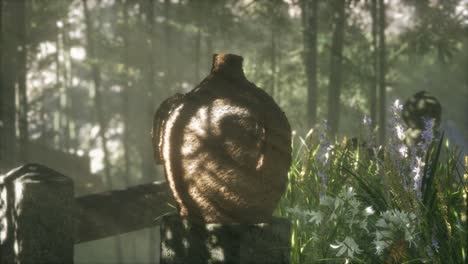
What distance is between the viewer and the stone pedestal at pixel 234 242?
391 centimetres

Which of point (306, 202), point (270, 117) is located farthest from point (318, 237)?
point (270, 117)

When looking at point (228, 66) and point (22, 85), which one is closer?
point (228, 66)

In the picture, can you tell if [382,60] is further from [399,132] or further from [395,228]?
[395,228]

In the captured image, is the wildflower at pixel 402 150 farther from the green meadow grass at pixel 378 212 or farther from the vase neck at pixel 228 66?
the vase neck at pixel 228 66

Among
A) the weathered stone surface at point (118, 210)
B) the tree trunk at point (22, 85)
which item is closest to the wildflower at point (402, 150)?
the weathered stone surface at point (118, 210)

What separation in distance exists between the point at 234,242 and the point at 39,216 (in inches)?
73.1

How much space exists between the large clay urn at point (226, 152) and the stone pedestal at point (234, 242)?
0.08 metres

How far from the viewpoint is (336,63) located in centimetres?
1623

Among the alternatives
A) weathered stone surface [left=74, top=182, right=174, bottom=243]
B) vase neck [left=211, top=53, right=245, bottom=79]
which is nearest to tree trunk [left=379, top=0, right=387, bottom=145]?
weathered stone surface [left=74, top=182, right=174, bottom=243]

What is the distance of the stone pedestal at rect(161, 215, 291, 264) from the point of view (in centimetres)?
391

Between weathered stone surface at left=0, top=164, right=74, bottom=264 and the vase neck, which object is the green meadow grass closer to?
the vase neck

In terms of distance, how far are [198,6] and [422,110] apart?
11996 mm

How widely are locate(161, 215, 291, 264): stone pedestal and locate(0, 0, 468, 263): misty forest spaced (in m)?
0.18

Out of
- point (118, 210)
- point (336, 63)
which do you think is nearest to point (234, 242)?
point (118, 210)
